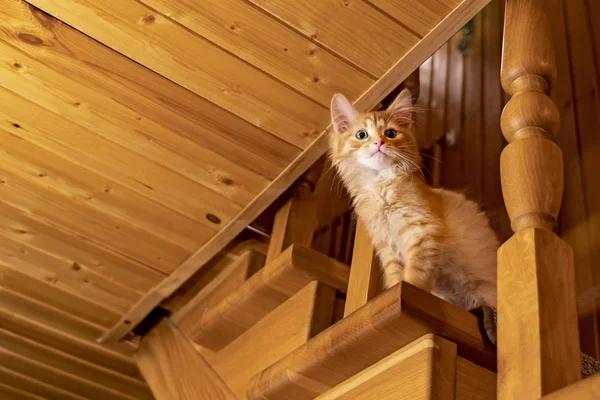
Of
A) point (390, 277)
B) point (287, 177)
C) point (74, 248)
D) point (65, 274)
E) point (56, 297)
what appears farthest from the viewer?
point (56, 297)

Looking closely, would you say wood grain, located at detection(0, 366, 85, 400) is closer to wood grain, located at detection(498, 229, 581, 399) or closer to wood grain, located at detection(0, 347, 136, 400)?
wood grain, located at detection(0, 347, 136, 400)

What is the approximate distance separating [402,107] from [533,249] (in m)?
0.93

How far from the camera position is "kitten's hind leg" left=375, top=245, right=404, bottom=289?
5.60 ft

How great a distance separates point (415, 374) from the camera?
1230mm

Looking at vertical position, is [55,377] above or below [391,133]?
below

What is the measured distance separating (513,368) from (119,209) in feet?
4.79

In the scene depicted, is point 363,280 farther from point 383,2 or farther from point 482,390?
point 383,2

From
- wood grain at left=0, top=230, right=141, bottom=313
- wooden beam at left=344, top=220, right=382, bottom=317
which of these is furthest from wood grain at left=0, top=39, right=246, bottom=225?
wood grain at left=0, top=230, right=141, bottom=313

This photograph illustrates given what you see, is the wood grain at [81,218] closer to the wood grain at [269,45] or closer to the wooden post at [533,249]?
the wood grain at [269,45]

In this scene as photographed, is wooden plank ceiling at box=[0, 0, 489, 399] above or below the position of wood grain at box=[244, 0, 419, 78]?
below

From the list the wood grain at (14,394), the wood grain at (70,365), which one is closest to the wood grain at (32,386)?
the wood grain at (14,394)

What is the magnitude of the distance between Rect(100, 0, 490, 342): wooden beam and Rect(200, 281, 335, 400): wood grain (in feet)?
1.25

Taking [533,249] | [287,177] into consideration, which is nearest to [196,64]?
[287,177]

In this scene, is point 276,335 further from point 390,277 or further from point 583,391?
point 583,391
